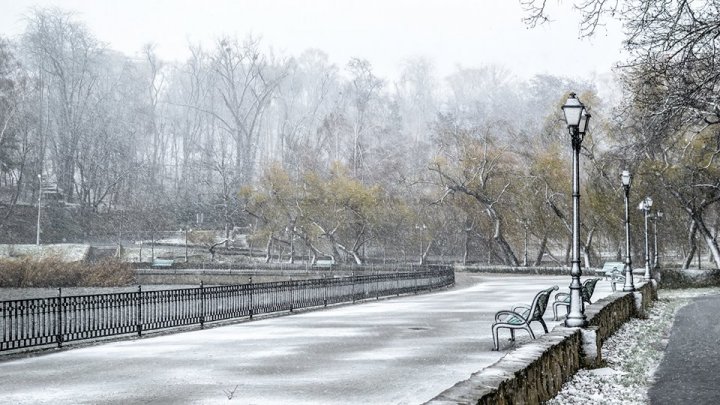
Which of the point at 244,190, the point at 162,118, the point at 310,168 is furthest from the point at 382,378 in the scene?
the point at 162,118

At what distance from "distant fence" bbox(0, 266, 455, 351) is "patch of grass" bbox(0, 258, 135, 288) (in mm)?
26390

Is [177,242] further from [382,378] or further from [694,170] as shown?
[382,378]

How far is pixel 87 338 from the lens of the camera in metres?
17.4

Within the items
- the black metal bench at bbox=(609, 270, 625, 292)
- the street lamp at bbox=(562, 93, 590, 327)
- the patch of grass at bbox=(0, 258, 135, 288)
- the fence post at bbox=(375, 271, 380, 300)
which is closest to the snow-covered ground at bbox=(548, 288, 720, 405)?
the street lamp at bbox=(562, 93, 590, 327)

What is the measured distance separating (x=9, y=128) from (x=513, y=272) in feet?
158

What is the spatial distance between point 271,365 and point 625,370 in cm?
579

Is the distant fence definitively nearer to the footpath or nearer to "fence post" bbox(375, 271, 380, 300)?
"fence post" bbox(375, 271, 380, 300)

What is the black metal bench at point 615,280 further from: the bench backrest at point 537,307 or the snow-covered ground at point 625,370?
the bench backrest at point 537,307

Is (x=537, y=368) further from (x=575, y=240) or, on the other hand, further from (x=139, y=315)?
(x=139, y=315)

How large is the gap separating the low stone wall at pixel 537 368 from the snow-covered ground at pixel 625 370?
0.70 feet

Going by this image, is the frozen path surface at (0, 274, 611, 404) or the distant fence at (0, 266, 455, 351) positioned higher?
the distant fence at (0, 266, 455, 351)

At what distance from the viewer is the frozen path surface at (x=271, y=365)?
10.6 m

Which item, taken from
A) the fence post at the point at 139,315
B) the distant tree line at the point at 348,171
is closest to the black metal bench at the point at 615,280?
the distant tree line at the point at 348,171

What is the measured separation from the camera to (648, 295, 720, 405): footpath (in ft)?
35.9
